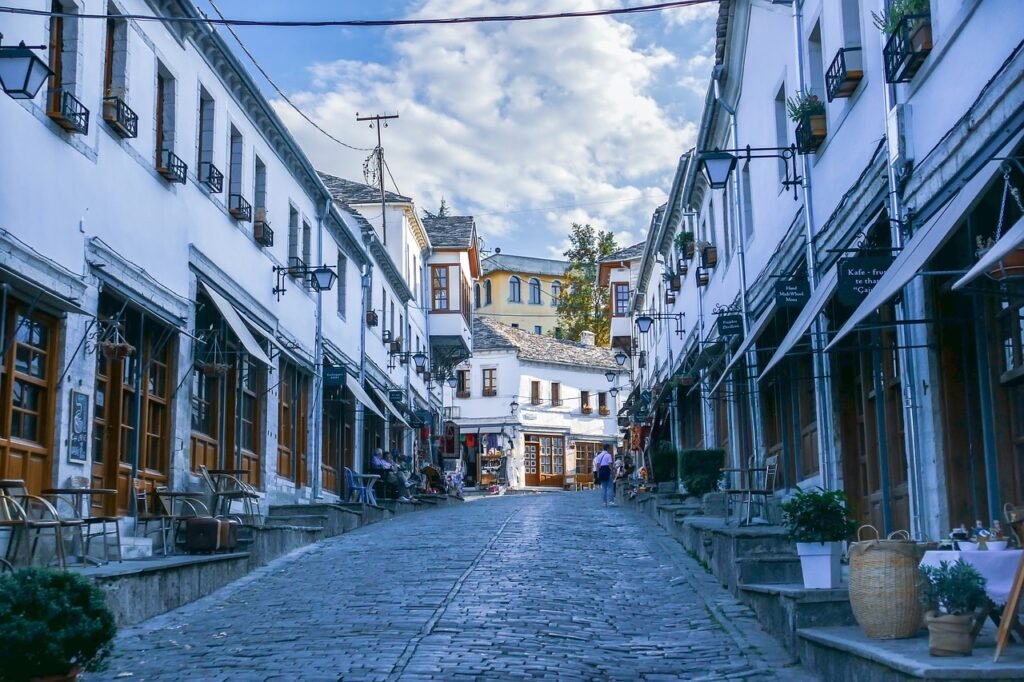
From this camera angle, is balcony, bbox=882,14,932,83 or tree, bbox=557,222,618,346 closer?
balcony, bbox=882,14,932,83

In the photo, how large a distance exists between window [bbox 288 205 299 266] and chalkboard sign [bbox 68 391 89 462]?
33.3 ft

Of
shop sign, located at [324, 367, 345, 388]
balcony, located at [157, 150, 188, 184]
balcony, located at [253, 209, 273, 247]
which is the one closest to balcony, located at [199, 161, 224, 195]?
balcony, located at [157, 150, 188, 184]

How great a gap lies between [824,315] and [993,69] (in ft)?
18.8

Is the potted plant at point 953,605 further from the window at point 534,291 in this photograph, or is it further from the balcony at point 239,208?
the window at point 534,291

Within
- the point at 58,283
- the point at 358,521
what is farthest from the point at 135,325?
the point at 358,521

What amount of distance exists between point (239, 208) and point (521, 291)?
54.5 meters

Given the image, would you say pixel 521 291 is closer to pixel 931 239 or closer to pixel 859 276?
pixel 859 276

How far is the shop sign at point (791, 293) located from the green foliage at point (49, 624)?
→ 30.3 feet

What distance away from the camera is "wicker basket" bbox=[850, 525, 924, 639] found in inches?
277

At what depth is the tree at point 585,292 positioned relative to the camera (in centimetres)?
6694

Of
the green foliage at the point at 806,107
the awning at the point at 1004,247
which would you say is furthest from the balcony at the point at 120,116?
the awning at the point at 1004,247

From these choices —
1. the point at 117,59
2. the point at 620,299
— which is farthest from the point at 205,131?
the point at 620,299

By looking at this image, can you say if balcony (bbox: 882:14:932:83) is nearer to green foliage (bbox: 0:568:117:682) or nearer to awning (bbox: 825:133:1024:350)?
awning (bbox: 825:133:1024:350)

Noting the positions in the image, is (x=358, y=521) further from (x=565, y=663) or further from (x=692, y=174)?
(x=565, y=663)
